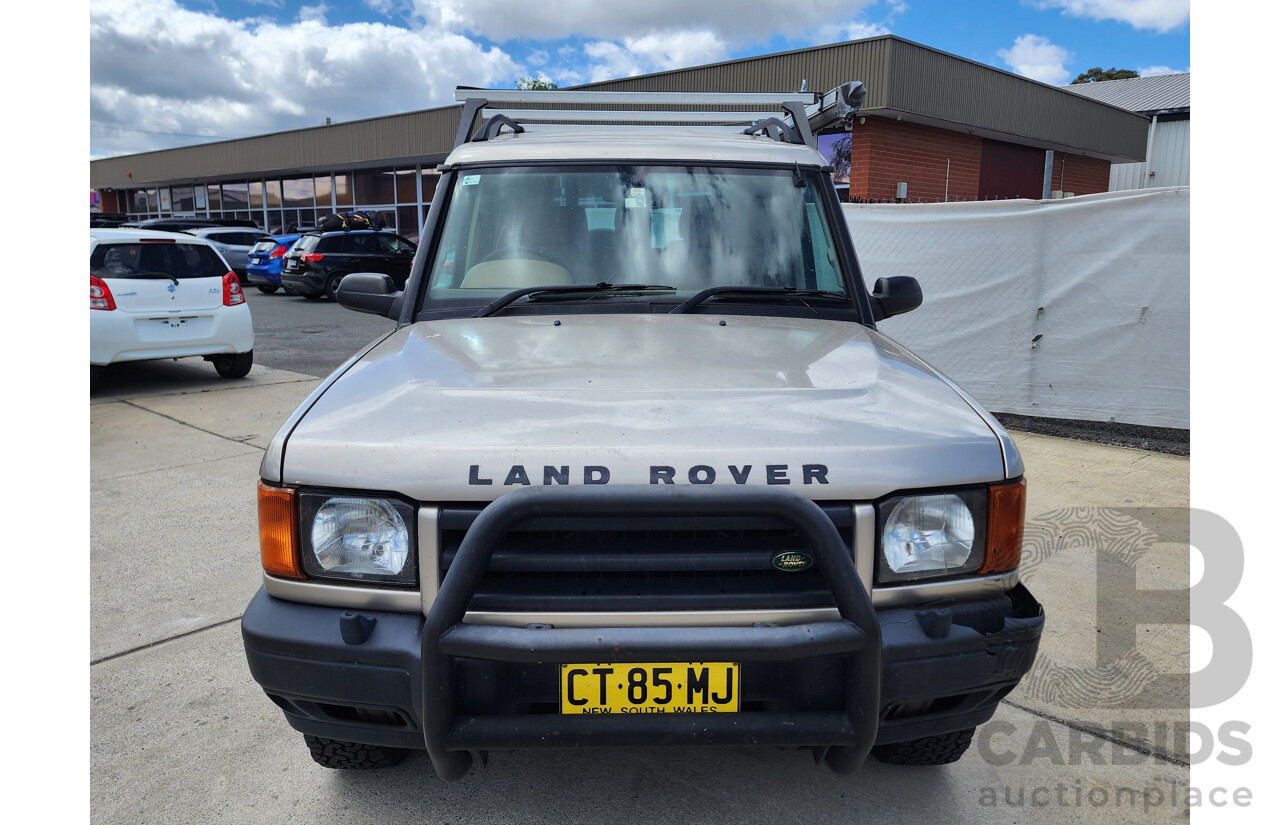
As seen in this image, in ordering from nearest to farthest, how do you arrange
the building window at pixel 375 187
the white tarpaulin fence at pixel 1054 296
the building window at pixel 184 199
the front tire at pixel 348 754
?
the front tire at pixel 348 754, the white tarpaulin fence at pixel 1054 296, the building window at pixel 375 187, the building window at pixel 184 199

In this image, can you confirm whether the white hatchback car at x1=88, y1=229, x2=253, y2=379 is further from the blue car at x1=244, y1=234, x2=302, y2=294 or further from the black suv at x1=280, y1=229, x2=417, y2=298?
the blue car at x1=244, y1=234, x2=302, y2=294

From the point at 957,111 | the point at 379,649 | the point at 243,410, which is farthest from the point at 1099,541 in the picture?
the point at 957,111

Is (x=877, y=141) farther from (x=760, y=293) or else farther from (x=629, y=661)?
(x=629, y=661)

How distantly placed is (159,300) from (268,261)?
1309cm

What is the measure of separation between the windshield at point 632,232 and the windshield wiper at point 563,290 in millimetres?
45

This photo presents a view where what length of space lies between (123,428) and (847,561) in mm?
7401

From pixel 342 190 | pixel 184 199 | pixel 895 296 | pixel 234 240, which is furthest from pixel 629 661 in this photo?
pixel 184 199

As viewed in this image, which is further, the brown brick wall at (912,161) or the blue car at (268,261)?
the blue car at (268,261)

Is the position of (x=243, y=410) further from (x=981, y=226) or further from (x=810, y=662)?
(x=810, y=662)

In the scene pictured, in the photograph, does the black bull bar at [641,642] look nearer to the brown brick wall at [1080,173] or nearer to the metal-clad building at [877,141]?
the metal-clad building at [877,141]

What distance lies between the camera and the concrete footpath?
8.20 feet

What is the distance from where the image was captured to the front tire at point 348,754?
2.49 m

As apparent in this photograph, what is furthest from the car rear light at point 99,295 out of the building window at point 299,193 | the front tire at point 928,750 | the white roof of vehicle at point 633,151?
the building window at point 299,193

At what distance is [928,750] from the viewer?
2.56 m
